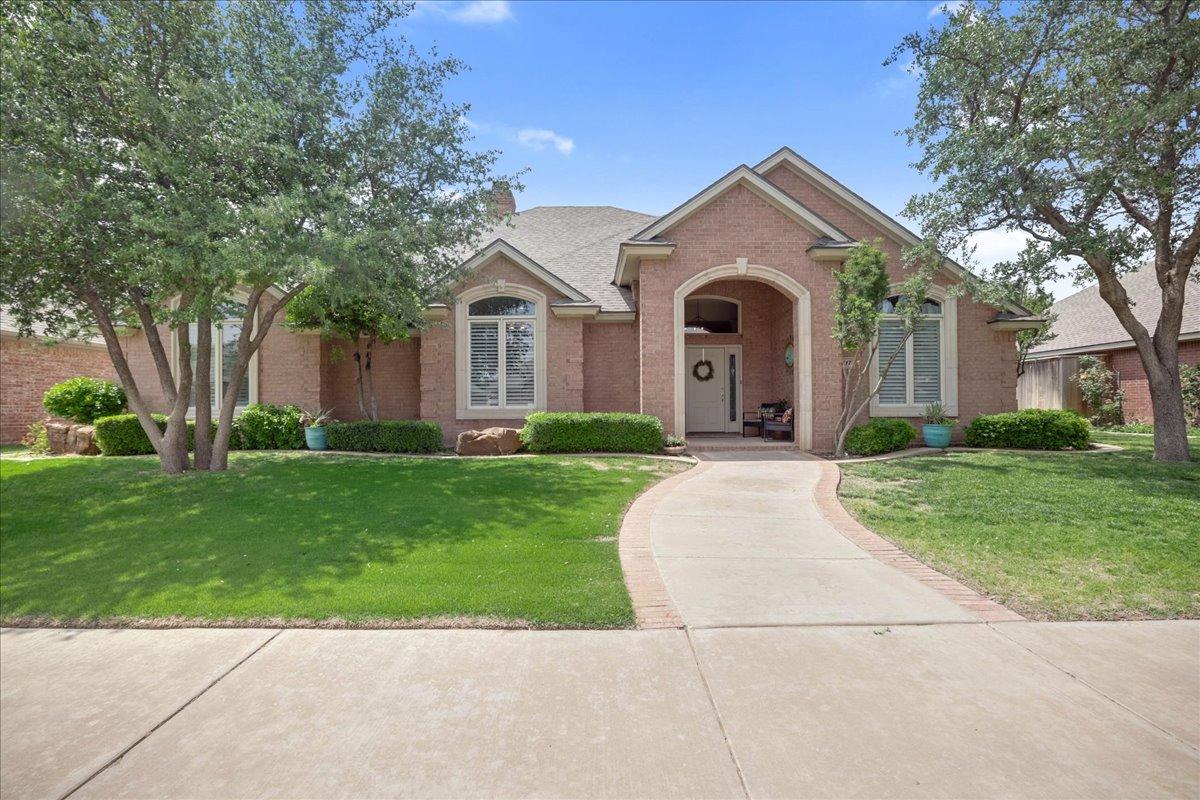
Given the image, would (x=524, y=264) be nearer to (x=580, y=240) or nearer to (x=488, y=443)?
(x=488, y=443)

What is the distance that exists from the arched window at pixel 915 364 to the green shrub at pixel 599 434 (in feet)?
20.7

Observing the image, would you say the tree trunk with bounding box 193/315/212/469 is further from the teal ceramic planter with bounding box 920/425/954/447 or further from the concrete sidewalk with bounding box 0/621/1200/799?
the teal ceramic planter with bounding box 920/425/954/447

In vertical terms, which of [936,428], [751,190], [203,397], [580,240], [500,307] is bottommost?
[936,428]

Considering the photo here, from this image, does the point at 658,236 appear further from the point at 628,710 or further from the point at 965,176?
the point at 628,710

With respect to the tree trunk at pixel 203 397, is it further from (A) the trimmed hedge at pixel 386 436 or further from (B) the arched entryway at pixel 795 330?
(B) the arched entryway at pixel 795 330

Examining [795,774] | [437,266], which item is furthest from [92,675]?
[437,266]

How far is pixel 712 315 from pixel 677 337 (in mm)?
4537

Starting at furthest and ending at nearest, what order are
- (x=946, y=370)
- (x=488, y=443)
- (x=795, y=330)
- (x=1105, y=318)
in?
(x=1105, y=318), (x=946, y=370), (x=795, y=330), (x=488, y=443)

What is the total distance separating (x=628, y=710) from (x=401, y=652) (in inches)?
59.3

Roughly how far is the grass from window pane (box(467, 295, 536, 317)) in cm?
523

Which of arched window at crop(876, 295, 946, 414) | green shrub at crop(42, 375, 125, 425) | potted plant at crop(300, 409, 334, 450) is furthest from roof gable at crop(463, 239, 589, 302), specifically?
green shrub at crop(42, 375, 125, 425)

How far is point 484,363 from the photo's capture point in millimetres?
14352

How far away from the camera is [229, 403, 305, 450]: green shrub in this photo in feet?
43.5

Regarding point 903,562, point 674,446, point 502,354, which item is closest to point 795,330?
point 674,446
